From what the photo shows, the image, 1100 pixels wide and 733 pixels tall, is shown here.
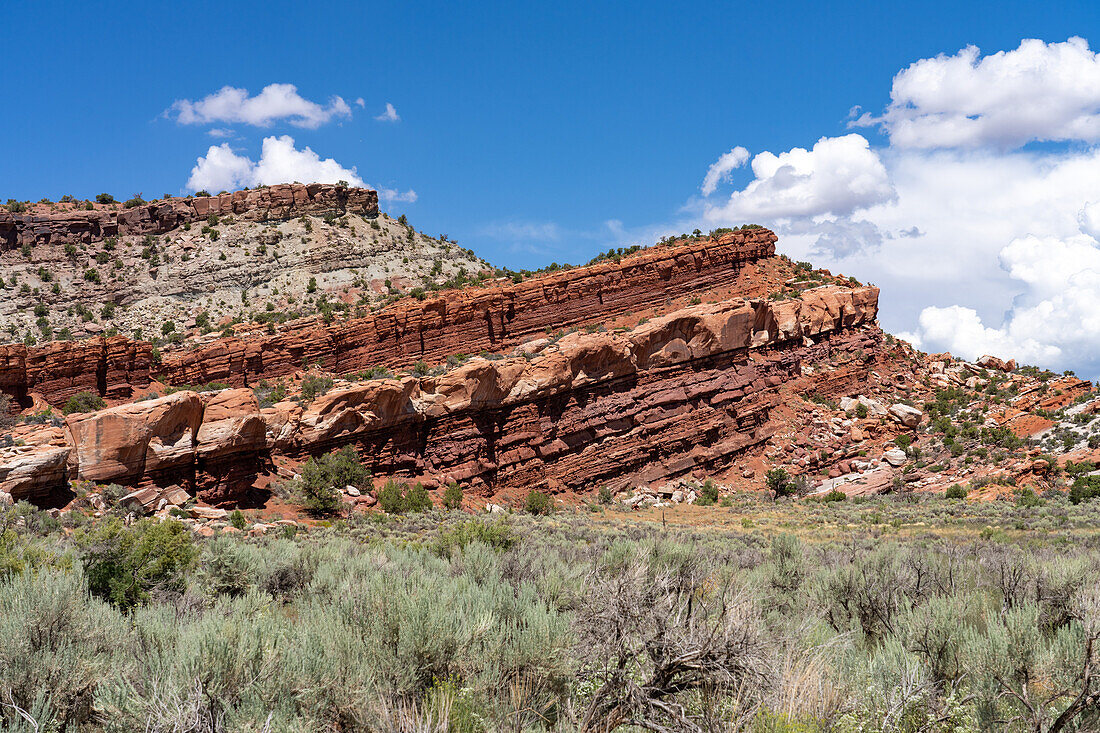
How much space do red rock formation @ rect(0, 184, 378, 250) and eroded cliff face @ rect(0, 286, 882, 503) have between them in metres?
30.9

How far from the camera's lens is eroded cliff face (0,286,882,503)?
22.8 m

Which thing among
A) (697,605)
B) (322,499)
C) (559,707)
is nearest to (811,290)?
(322,499)

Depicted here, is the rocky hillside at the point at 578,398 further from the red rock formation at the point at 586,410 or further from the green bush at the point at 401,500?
the green bush at the point at 401,500

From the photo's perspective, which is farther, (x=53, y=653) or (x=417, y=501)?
(x=417, y=501)

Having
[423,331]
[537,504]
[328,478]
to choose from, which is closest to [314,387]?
[328,478]

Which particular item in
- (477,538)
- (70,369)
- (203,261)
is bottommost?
(477,538)

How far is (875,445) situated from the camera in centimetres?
3356

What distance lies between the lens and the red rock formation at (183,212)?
50344 millimetres

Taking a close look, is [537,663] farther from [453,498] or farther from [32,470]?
[453,498]

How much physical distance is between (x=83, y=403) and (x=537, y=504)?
2229 cm

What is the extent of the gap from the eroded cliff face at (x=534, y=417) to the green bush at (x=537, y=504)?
2.33m

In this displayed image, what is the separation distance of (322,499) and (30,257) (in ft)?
144

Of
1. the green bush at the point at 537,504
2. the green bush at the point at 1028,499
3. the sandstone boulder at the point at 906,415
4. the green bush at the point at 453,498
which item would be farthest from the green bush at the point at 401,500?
the sandstone boulder at the point at 906,415

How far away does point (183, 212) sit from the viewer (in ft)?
176
